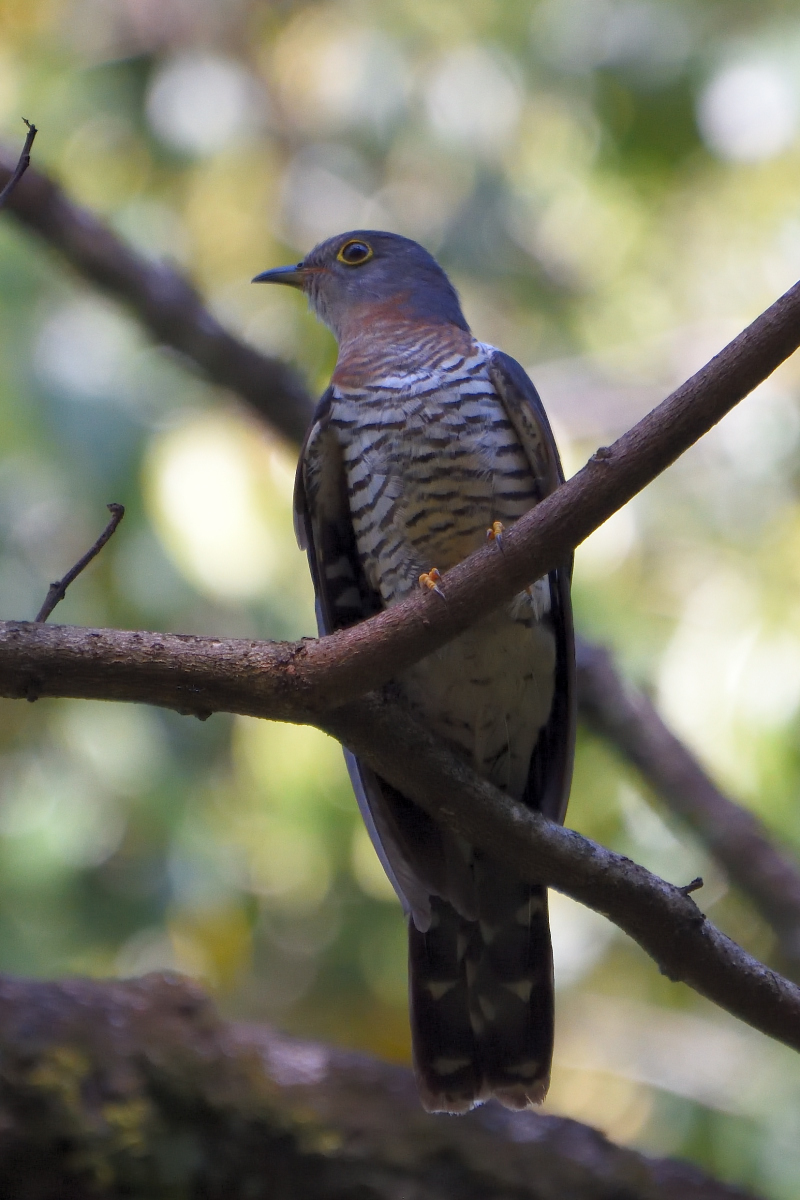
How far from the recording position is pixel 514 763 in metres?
3.57

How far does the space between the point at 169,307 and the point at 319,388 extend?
1324 mm

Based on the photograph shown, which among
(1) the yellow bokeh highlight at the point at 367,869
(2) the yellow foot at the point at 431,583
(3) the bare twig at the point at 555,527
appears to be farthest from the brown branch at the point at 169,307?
(3) the bare twig at the point at 555,527

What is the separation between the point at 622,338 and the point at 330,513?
4.41 m

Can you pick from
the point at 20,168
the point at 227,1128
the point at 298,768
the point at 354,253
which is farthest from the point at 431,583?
the point at 298,768

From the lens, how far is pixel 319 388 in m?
5.78

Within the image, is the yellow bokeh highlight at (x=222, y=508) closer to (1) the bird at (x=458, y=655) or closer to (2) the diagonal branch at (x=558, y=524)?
(1) the bird at (x=458, y=655)

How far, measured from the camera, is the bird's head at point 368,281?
418 cm

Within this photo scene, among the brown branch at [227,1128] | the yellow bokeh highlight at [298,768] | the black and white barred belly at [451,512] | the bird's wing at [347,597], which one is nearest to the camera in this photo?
the brown branch at [227,1128]

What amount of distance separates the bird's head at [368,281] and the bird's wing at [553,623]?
71 centimetres

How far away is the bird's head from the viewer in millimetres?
4184

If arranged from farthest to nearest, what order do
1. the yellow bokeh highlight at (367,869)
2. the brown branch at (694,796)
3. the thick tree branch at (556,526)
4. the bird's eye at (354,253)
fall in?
the yellow bokeh highlight at (367,869) → the bird's eye at (354,253) → the brown branch at (694,796) → the thick tree branch at (556,526)

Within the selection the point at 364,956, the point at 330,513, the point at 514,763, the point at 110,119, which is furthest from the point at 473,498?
the point at 110,119

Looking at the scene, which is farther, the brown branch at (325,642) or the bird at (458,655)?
the bird at (458,655)

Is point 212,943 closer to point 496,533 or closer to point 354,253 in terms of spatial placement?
point 354,253
